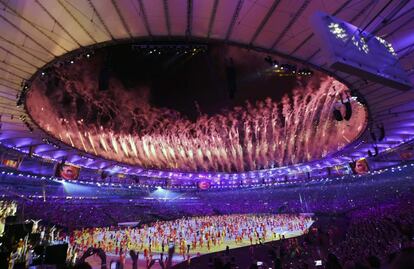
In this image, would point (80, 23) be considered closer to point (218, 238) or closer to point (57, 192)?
point (218, 238)

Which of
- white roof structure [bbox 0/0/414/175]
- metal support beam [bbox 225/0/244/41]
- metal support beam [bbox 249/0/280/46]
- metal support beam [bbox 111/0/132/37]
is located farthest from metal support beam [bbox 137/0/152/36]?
metal support beam [bbox 249/0/280/46]

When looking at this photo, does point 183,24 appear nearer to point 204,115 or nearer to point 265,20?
point 265,20

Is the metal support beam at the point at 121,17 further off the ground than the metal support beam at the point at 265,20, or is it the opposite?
the metal support beam at the point at 121,17

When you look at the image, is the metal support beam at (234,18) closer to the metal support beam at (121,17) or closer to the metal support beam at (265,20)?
the metal support beam at (265,20)

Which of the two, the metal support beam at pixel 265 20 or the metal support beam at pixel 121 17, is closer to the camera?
the metal support beam at pixel 265 20

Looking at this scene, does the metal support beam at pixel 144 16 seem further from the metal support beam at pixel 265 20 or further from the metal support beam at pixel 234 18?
the metal support beam at pixel 265 20

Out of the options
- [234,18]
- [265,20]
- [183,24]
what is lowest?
[265,20]

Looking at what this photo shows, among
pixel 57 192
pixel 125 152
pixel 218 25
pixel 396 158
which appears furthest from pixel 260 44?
pixel 57 192

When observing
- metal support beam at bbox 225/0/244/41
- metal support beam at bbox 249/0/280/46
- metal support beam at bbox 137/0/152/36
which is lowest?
metal support beam at bbox 249/0/280/46

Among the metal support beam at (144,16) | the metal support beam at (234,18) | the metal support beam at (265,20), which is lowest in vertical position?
the metal support beam at (265,20)

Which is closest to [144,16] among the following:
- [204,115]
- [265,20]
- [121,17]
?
[121,17]

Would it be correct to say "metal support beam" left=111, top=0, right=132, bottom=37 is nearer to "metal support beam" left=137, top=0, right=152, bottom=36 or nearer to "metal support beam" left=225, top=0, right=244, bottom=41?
"metal support beam" left=137, top=0, right=152, bottom=36

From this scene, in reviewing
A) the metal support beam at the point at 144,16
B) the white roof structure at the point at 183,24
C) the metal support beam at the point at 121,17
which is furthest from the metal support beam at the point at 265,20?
the metal support beam at the point at 121,17

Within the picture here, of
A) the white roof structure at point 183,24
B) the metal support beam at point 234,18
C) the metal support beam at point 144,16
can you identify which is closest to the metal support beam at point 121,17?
the white roof structure at point 183,24
